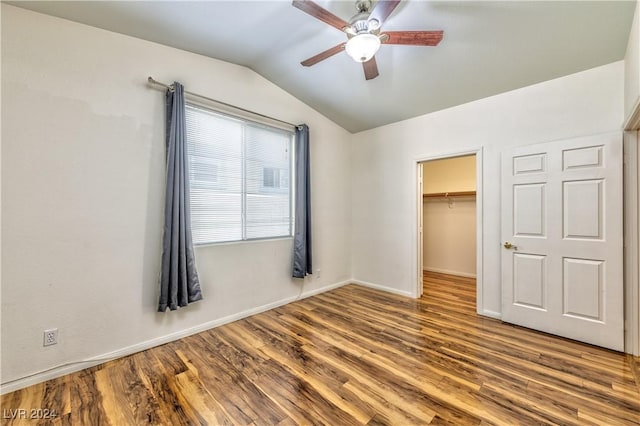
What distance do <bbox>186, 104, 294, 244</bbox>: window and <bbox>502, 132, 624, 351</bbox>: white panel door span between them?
2797 mm

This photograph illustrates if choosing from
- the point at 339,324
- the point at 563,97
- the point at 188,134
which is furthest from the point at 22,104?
the point at 563,97

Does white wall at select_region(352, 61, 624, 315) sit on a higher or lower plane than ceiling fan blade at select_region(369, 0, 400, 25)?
lower

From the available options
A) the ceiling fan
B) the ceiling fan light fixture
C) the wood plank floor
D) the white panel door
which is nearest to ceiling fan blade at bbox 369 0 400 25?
the ceiling fan

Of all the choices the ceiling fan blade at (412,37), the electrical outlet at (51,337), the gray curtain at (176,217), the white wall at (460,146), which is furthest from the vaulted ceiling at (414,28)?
the electrical outlet at (51,337)

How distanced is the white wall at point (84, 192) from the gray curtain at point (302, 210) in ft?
3.62

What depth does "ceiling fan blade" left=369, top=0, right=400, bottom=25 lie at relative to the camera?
1.68m

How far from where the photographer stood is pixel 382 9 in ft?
5.77

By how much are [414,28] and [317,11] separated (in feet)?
3.57

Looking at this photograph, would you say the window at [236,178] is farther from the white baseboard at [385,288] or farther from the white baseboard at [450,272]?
the white baseboard at [450,272]

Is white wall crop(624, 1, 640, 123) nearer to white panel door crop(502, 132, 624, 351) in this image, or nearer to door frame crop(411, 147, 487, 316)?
white panel door crop(502, 132, 624, 351)

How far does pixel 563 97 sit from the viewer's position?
2680 mm

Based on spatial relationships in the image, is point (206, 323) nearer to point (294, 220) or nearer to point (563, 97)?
point (294, 220)

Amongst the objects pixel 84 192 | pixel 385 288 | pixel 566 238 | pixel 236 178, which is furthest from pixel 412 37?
pixel 385 288

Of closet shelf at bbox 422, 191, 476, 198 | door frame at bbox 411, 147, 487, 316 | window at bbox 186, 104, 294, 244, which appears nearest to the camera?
window at bbox 186, 104, 294, 244
